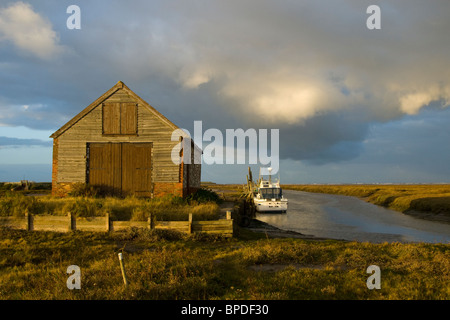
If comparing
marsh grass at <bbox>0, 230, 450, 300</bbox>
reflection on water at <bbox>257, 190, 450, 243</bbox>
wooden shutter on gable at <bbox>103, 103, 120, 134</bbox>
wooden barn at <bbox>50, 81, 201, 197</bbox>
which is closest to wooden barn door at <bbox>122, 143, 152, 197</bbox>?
wooden barn at <bbox>50, 81, 201, 197</bbox>

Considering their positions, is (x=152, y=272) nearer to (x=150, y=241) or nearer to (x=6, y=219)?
(x=150, y=241)

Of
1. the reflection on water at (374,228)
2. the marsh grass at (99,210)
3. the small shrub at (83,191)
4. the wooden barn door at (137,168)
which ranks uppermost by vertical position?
the wooden barn door at (137,168)

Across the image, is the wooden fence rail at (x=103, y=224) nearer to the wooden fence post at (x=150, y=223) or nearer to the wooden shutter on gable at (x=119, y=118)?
the wooden fence post at (x=150, y=223)

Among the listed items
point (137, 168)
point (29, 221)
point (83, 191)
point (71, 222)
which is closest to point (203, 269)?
point (71, 222)

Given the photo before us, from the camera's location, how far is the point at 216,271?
812 centimetres

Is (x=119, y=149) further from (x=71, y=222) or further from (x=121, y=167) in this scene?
(x=71, y=222)

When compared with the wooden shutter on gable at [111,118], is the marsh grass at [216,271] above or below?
below

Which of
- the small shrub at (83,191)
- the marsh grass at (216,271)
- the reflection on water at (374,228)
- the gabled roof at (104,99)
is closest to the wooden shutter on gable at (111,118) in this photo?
the gabled roof at (104,99)

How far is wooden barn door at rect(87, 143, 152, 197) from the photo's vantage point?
21.8m

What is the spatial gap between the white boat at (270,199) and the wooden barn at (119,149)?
22541 mm

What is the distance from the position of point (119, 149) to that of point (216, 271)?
1612 centimetres

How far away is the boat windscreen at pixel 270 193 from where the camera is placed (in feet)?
147

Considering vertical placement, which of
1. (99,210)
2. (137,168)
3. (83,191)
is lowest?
(99,210)
